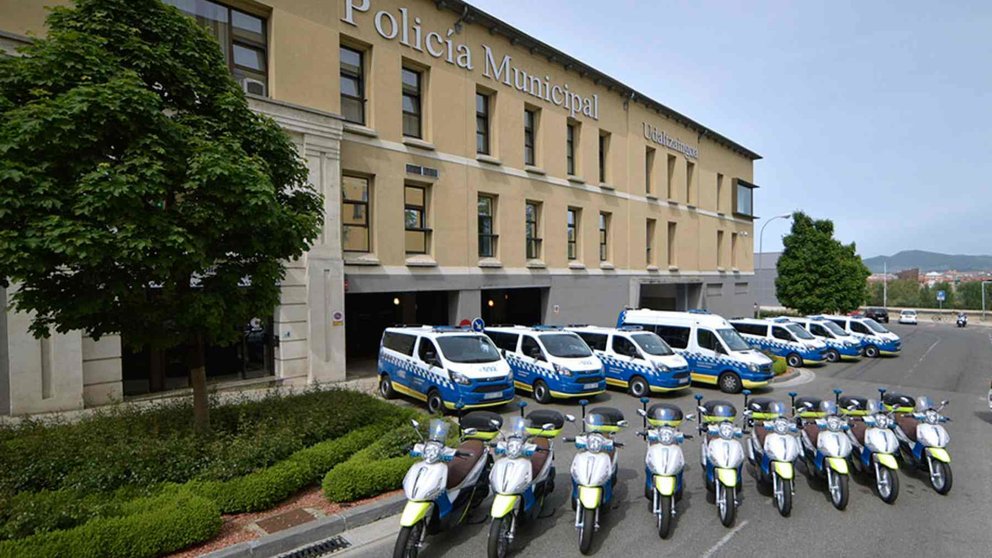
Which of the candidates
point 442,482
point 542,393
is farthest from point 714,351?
point 442,482

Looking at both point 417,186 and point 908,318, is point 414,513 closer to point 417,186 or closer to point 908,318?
point 417,186

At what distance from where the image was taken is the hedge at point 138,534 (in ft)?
15.6

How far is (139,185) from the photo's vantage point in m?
6.14

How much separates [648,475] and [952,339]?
40127 mm

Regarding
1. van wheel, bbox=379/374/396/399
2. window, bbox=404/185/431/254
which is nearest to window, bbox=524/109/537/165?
window, bbox=404/185/431/254

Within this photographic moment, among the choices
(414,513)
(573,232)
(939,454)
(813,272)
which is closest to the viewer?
(414,513)

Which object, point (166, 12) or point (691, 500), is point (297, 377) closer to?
point (166, 12)

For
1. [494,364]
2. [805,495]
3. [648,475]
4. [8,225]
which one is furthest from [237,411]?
[805,495]

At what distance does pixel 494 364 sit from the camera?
12336 millimetres

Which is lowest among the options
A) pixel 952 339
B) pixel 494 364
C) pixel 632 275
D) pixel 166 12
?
pixel 952 339

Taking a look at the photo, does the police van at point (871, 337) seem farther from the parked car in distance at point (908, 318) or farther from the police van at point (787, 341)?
the parked car in distance at point (908, 318)

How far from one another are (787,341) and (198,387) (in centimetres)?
2076

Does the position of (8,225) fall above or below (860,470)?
above

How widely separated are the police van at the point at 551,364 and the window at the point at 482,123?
28.0 ft
